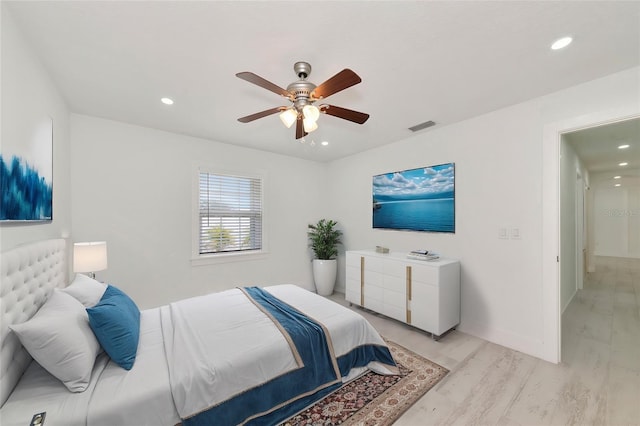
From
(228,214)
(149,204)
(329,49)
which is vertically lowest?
(228,214)

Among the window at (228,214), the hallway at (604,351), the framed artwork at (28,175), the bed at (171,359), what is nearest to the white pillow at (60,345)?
the bed at (171,359)

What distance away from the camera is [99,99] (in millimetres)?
2465

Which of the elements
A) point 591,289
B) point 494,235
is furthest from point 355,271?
point 591,289

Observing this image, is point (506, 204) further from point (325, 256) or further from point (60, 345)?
point (60, 345)

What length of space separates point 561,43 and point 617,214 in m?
8.27

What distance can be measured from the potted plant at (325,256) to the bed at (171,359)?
2.23m

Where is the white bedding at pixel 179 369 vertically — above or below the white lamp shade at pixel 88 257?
below

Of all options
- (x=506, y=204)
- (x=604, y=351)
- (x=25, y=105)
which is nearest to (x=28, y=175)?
(x=25, y=105)

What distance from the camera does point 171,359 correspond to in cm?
156

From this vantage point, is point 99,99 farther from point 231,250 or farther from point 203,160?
point 231,250

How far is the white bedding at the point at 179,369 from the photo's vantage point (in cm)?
120

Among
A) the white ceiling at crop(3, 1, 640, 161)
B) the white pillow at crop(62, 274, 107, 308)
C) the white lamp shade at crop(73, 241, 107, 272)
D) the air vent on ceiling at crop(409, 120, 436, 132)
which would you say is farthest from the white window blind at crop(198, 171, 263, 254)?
the air vent on ceiling at crop(409, 120, 436, 132)

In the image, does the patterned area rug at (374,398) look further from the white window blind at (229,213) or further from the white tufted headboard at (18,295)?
the white window blind at (229,213)

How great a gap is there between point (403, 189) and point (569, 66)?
6.71 feet
